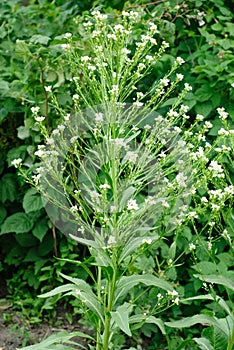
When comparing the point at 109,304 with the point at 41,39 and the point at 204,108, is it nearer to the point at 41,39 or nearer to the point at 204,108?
the point at 204,108

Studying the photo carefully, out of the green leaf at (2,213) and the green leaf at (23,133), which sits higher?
the green leaf at (23,133)

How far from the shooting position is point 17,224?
12.8 ft

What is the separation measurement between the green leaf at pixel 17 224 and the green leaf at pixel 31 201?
0.60ft

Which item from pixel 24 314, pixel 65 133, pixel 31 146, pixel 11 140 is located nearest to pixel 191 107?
pixel 65 133

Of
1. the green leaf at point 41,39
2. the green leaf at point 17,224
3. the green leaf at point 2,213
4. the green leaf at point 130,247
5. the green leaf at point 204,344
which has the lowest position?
the green leaf at point 2,213

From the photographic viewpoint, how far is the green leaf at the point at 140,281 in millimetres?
2514

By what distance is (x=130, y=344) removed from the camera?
364 centimetres

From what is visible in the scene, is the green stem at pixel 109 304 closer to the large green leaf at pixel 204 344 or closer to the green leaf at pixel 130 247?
the green leaf at pixel 130 247

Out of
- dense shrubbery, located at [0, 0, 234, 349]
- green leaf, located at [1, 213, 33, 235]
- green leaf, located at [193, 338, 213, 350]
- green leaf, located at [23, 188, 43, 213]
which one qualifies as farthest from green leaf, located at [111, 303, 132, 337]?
green leaf, located at [1, 213, 33, 235]

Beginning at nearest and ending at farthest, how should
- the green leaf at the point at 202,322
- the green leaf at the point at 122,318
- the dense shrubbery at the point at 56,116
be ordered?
the green leaf at the point at 122,318
the green leaf at the point at 202,322
the dense shrubbery at the point at 56,116

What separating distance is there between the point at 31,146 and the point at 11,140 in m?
0.41

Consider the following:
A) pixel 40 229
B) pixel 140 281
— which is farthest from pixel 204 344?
pixel 40 229

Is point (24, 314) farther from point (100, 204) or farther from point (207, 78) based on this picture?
A: point (207, 78)

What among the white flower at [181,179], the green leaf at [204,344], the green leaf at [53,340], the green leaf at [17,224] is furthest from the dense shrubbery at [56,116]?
the white flower at [181,179]
